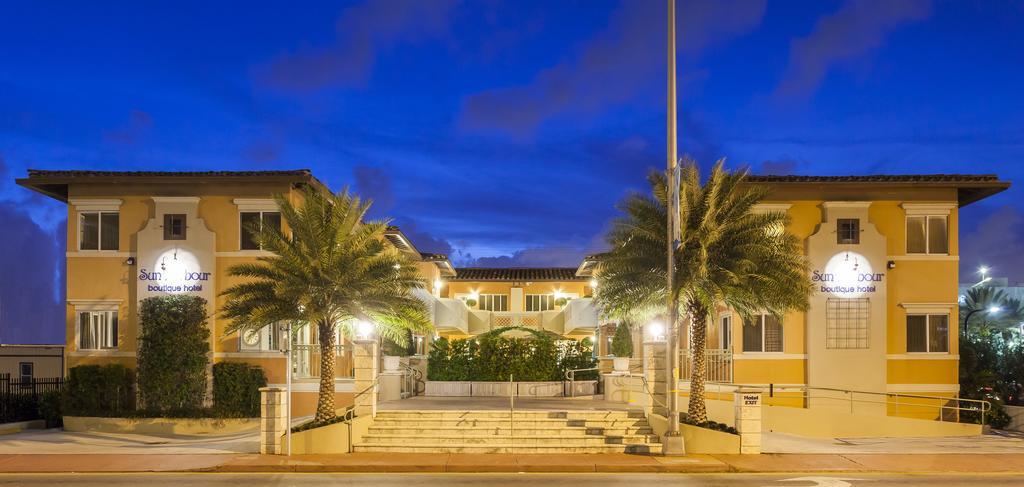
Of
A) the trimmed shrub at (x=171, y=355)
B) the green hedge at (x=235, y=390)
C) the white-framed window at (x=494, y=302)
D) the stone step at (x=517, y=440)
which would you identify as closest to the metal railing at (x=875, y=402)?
the stone step at (x=517, y=440)

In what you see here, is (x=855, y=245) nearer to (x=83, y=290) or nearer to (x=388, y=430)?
(x=388, y=430)

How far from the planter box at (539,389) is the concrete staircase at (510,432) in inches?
300

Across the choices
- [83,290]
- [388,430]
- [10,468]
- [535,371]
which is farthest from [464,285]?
[10,468]

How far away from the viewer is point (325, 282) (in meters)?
21.5

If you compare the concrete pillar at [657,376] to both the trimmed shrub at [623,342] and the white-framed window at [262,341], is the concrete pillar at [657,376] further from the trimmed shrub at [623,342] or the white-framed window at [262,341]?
the white-framed window at [262,341]

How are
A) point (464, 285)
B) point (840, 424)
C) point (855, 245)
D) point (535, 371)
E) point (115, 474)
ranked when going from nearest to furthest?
point (115, 474) → point (840, 424) → point (855, 245) → point (535, 371) → point (464, 285)

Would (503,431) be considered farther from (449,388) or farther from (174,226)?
(174,226)

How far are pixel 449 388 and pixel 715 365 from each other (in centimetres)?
947

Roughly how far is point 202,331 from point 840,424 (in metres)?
19.4

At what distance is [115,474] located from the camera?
1822cm

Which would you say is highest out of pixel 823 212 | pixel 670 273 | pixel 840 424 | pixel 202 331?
pixel 823 212

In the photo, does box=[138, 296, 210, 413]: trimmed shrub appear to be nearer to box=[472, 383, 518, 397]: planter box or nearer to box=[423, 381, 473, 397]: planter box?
box=[423, 381, 473, 397]: planter box

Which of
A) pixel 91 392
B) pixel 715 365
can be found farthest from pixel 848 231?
pixel 91 392

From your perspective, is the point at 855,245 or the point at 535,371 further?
the point at 535,371
